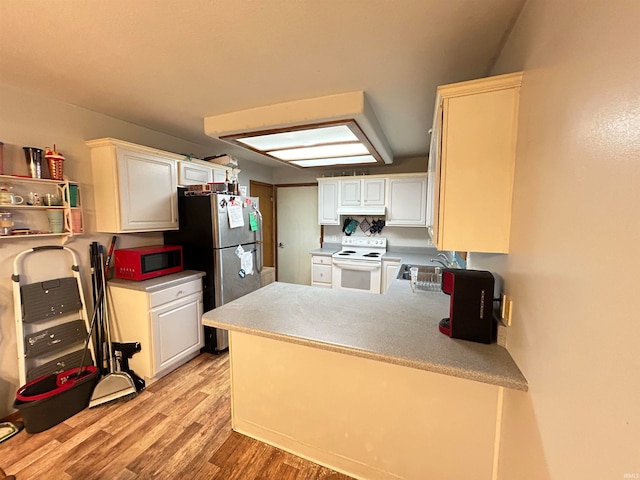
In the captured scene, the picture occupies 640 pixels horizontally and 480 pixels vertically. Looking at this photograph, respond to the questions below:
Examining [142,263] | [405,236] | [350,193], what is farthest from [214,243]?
[405,236]

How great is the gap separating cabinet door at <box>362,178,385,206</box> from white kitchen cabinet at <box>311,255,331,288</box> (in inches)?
39.9

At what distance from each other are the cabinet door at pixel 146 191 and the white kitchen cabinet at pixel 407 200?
2.73 metres

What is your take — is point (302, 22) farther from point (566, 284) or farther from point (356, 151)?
point (356, 151)

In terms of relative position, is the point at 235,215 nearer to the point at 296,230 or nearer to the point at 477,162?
the point at 296,230

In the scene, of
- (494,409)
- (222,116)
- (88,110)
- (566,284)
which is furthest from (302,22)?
(88,110)

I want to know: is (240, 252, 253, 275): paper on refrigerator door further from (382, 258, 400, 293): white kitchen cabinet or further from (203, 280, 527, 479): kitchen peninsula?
(382, 258, 400, 293): white kitchen cabinet

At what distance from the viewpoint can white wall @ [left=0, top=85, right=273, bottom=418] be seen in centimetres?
184

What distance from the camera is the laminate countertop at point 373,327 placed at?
3.66 ft

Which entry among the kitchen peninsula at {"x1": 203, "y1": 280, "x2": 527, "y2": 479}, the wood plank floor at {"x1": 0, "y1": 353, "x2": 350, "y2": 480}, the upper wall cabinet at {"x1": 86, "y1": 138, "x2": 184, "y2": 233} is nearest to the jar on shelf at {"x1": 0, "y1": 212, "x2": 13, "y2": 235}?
the upper wall cabinet at {"x1": 86, "y1": 138, "x2": 184, "y2": 233}

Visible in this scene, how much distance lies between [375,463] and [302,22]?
Result: 227cm

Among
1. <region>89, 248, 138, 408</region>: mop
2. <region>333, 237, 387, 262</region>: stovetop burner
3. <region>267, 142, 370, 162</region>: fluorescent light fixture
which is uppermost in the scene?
<region>267, 142, 370, 162</region>: fluorescent light fixture

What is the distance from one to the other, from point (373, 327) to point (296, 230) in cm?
348

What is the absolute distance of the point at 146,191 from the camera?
8.10ft

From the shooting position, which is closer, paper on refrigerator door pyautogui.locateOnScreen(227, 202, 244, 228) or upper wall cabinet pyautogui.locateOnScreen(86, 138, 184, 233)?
upper wall cabinet pyautogui.locateOnScreen(86, 138, 184, 233)
